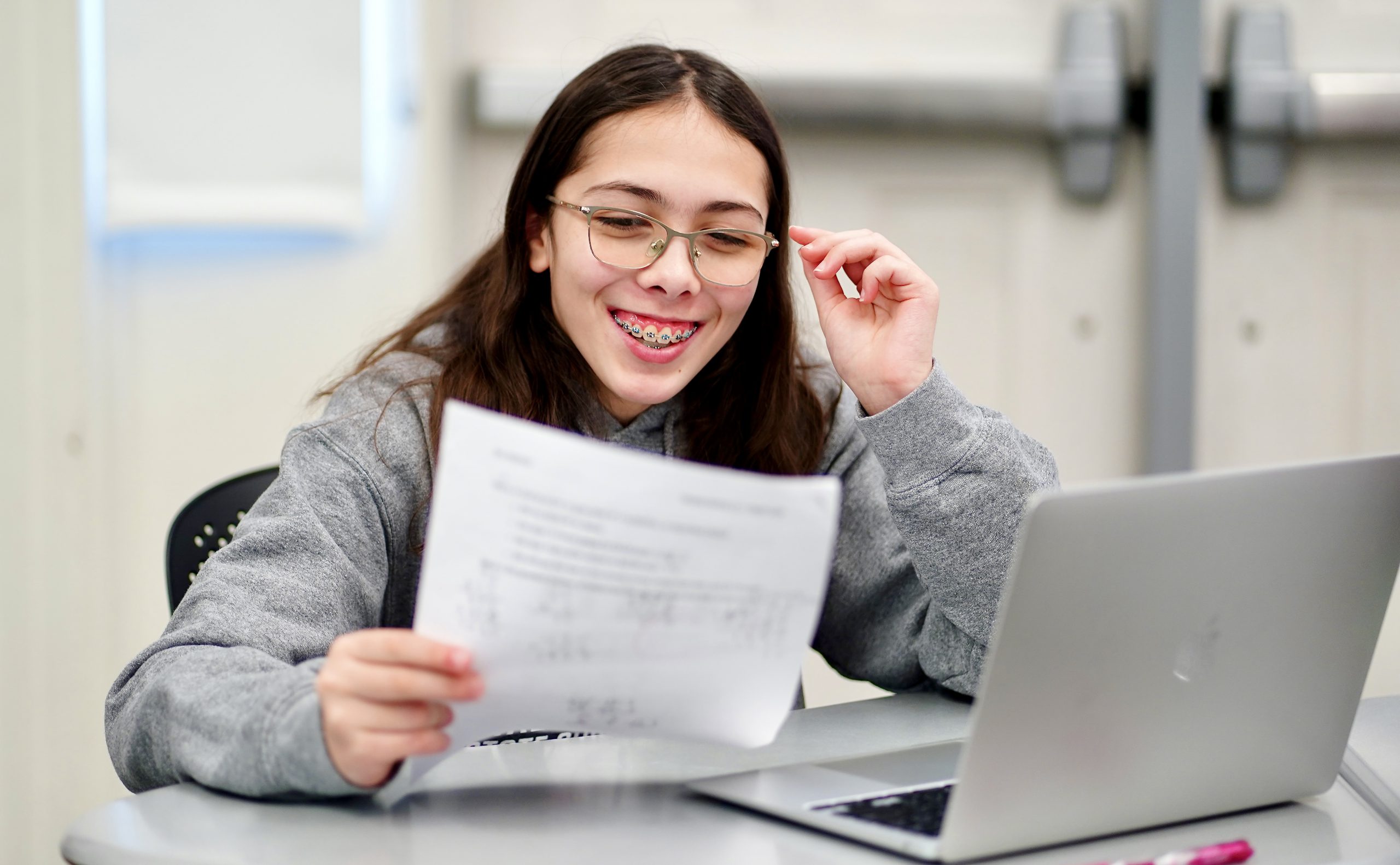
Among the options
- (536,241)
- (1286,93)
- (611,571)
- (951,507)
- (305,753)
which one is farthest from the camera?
(1286,93)

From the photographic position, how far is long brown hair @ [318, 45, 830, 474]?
3.89 ft

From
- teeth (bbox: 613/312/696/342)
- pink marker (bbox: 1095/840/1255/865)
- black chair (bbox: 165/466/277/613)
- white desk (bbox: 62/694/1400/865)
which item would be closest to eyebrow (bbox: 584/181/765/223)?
teeth (bbox: 613/312/696/342)

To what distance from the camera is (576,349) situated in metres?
1.25

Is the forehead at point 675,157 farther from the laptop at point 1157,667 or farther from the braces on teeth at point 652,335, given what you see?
the laptop at point 1157,667

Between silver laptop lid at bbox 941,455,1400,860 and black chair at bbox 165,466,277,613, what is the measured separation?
0.74 m

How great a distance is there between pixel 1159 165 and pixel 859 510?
1239 mm

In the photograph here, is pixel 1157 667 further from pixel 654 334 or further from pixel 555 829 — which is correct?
pixel 654 334

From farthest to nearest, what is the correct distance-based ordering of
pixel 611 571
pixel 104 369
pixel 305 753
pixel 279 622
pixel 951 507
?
pixel 104 369
pixel 951 507
pixel 279 622
pixel 305 753
pixel 611 571

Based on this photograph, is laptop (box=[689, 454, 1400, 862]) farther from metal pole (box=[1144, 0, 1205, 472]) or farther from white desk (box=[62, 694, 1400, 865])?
metal pole (box=[1144, 0, 1205, 472])

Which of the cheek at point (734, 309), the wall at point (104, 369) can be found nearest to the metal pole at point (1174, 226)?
the wall at point (104, 369)

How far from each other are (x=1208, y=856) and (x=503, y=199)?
5.47 ft

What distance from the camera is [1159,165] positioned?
87.3 inches

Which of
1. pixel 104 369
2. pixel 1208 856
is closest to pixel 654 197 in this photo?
pixel 1208 856

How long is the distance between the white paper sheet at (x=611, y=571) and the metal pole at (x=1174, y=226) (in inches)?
69.0
